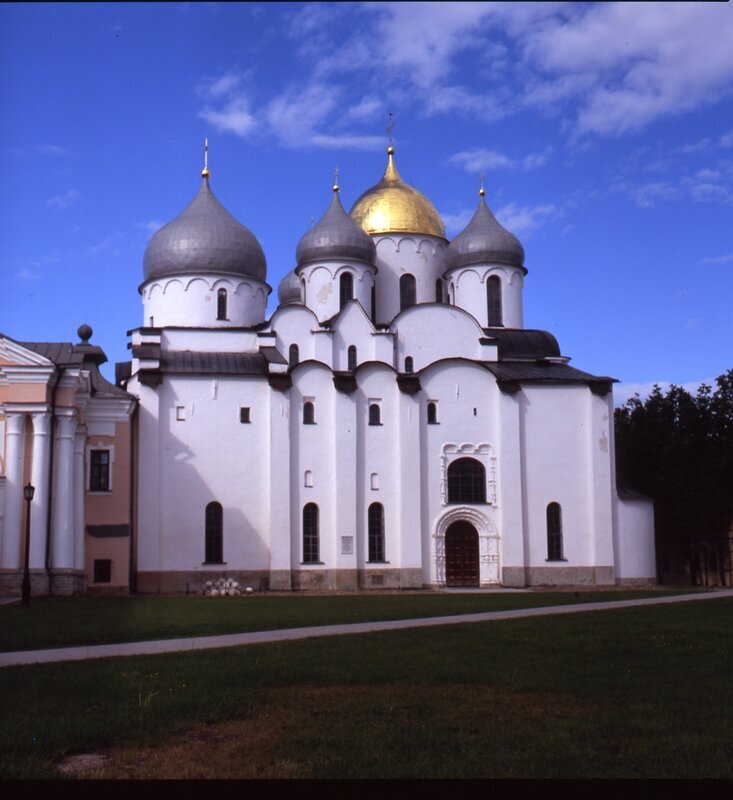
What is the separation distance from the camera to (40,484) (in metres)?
34.2

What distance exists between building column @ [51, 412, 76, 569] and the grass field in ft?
67.2

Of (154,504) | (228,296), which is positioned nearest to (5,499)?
(154,504)

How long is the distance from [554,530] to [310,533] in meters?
10.0

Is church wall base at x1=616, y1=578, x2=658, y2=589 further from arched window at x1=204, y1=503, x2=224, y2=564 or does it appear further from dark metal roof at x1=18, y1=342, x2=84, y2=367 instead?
dark metal roof at x1=18, y1=342, x2=84, y2=367

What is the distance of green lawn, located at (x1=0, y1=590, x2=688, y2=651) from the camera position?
1809 centimetres

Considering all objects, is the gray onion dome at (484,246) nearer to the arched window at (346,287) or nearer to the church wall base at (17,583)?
the arched window at (346,287)

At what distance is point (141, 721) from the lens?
9648 millimetres

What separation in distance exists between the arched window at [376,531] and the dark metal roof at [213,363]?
6908 millimetres

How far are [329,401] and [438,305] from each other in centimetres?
682

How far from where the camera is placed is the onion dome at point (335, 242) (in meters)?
48.2

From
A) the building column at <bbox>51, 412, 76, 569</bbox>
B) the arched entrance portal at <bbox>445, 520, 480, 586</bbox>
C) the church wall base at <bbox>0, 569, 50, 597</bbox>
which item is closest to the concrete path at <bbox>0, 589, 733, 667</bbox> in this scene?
the church wall base at <bbox>0, 569, 50, 597</bbox>

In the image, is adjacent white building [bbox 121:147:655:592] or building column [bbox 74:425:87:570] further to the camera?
adjacent white building [bbox 121:147:655:592]

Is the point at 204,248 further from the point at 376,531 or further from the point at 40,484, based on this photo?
the point at 40,484

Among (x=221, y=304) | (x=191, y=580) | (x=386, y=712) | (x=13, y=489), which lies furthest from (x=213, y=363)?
(x=386, y=712)
